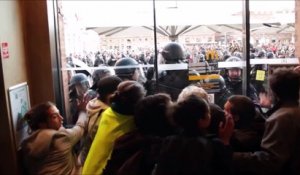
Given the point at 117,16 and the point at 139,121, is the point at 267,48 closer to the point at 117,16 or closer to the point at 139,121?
the point at 117,16

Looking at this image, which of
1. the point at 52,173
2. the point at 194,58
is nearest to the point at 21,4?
the point at 52,173

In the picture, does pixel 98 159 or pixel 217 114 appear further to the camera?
pixel 98 159

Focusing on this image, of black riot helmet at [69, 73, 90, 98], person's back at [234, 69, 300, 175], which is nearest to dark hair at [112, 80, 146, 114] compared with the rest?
person's back at [234, 69, 300, 175]

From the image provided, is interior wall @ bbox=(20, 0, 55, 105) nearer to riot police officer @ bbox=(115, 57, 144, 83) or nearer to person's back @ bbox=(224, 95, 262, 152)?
riot police officer @ bbox=(115, 57, 144, 83)

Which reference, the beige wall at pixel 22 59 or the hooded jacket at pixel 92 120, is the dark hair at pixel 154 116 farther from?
the beige wall at pixel 22 59

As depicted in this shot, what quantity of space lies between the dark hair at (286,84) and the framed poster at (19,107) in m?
1.96

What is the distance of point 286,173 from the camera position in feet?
8.05

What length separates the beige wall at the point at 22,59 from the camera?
2.88m

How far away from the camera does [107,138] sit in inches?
102

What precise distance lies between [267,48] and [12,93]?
103 inches

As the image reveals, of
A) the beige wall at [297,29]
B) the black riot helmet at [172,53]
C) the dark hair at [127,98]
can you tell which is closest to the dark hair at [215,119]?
the dark hair at [127,98]

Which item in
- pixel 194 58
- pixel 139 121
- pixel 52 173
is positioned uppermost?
pixel 194 58

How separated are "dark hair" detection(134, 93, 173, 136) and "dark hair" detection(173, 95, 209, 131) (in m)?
0.16

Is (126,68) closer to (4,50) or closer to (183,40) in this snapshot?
(183,40)
